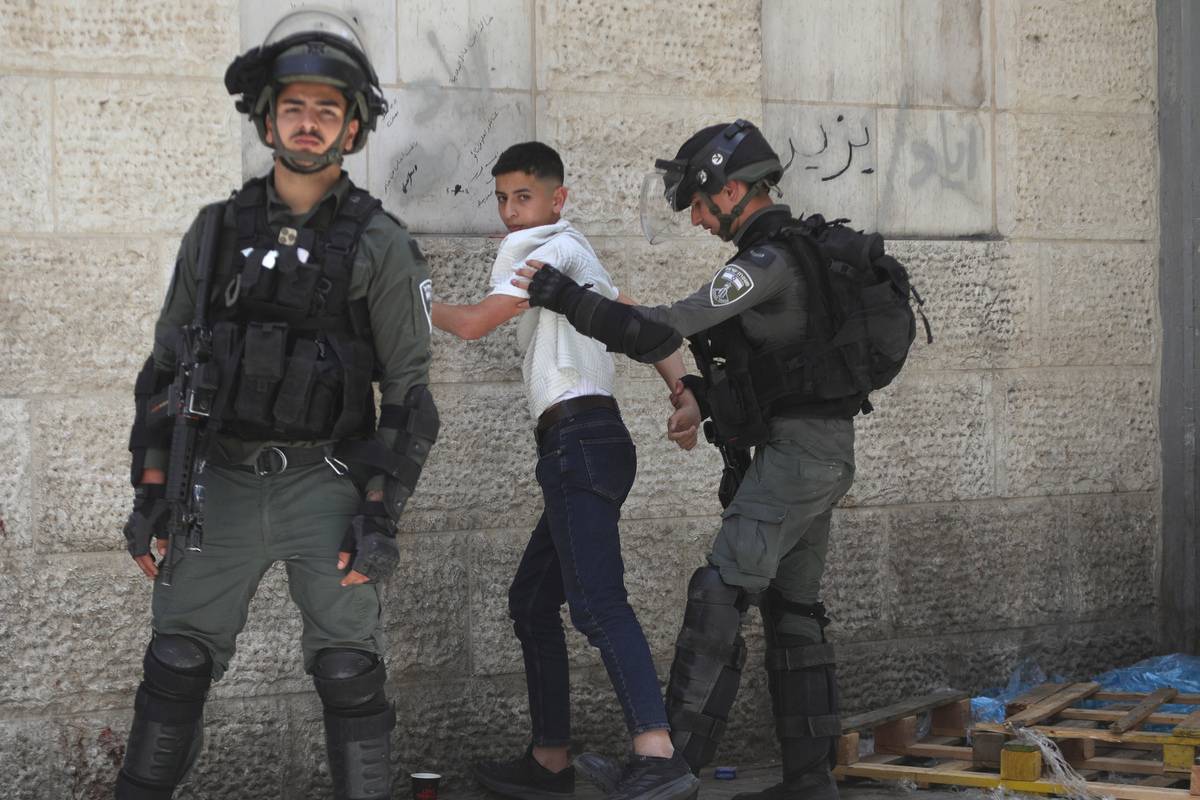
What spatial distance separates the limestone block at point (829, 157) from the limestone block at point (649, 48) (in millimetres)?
293

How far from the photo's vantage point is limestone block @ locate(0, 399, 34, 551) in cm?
462

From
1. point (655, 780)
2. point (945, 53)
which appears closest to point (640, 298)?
point (945, 53)

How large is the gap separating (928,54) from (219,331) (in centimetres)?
335

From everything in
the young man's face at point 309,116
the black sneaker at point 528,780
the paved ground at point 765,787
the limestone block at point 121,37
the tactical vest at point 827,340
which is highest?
the limestone block at point 121,37

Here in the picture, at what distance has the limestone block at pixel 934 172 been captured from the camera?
5.95 m

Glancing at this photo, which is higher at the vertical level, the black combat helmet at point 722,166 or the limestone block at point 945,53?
the limestone block at point 945,53

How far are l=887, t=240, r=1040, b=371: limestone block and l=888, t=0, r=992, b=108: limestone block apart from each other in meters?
0.57

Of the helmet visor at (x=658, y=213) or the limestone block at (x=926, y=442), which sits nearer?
the helmet visor at (x=658, y=213)

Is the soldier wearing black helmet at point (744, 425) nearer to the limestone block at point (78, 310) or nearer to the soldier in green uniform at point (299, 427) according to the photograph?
the soldier in green uniform at point (299, 427)

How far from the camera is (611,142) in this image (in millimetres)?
5332

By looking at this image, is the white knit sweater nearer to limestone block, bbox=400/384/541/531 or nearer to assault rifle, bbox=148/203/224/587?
limestone block, bbox=400/384/541/531

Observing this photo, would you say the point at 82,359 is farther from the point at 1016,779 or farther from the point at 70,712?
the point at 1016,779

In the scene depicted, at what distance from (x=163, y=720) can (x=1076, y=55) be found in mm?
4214

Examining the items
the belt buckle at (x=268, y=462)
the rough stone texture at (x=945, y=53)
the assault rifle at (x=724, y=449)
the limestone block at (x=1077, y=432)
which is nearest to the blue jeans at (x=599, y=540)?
the assault rifle at (x=724, y=449)
